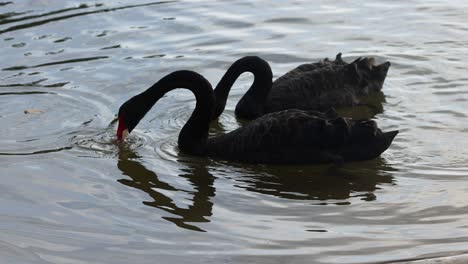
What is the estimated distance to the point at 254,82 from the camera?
9.01 metres

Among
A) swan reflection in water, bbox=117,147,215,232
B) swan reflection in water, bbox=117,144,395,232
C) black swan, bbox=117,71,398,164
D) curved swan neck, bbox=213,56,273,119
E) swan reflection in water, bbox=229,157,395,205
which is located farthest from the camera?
curved swan neck, bbox=213,56,273,119

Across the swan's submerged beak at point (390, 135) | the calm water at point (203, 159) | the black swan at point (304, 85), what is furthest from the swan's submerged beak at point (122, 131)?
the swan's submerged beak at point (390, 135)

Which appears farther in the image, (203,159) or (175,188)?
(203,159)

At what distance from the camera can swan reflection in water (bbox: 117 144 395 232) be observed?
688cm

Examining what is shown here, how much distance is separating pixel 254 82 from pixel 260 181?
1.86 metres

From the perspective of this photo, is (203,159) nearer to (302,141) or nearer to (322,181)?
(302,141)

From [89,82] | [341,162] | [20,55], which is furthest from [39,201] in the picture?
[20,55]

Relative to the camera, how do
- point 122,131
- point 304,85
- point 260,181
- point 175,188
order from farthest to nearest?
point 304,85, point 122,131, point 260,181, point 175,188

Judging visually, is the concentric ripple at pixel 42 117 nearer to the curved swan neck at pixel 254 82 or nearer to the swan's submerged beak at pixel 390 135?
the curved swan neck at pixel 254 82

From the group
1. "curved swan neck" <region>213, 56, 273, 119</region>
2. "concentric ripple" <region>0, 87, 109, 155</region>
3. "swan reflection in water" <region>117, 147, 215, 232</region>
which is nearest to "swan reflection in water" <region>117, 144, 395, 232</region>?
"swan reflection in water" <region>117, 147, 215, 232</region>

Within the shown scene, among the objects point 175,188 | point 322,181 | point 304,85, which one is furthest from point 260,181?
point 304,85

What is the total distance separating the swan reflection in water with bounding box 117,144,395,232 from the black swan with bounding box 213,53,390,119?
1239 millimetres

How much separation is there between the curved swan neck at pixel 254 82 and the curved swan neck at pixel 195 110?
2.69 feet

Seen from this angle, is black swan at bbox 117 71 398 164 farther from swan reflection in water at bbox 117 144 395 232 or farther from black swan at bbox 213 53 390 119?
black swan at bbox 213 53 390 119
